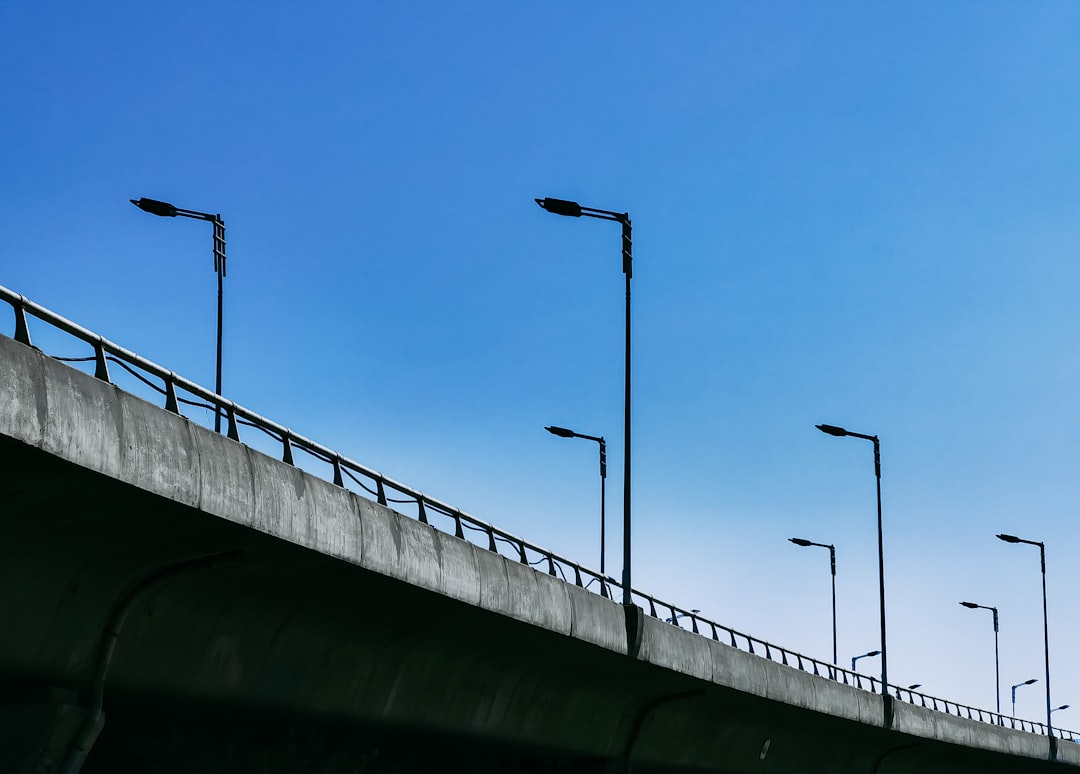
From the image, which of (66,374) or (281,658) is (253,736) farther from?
(66,374)

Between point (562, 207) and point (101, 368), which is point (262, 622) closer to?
point (101, 368)

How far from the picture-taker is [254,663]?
2202cm

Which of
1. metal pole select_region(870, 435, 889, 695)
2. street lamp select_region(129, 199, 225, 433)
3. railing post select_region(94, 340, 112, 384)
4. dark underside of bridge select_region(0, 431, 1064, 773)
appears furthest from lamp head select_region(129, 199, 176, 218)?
metal pole select_region(870, 435, 889, 695)

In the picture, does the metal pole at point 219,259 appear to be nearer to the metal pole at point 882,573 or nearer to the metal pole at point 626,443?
the metal pole at point 626,443

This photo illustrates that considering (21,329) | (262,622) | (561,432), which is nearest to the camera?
(21,329)

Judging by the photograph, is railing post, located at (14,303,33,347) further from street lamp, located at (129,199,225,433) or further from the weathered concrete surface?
street lamp, located at (129,199,225,433)

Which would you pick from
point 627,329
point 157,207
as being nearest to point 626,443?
point 627,329

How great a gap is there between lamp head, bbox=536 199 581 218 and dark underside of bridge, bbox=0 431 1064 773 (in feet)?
29.9

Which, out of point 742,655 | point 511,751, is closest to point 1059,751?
point 742,655

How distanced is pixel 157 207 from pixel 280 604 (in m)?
11.0

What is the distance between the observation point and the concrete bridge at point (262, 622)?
16375 millimetres

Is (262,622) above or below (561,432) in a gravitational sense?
below

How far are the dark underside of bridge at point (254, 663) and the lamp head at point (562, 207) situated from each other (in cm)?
911

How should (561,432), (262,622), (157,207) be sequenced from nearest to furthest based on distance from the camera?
(262,622)
(157,207)
(561,432)
